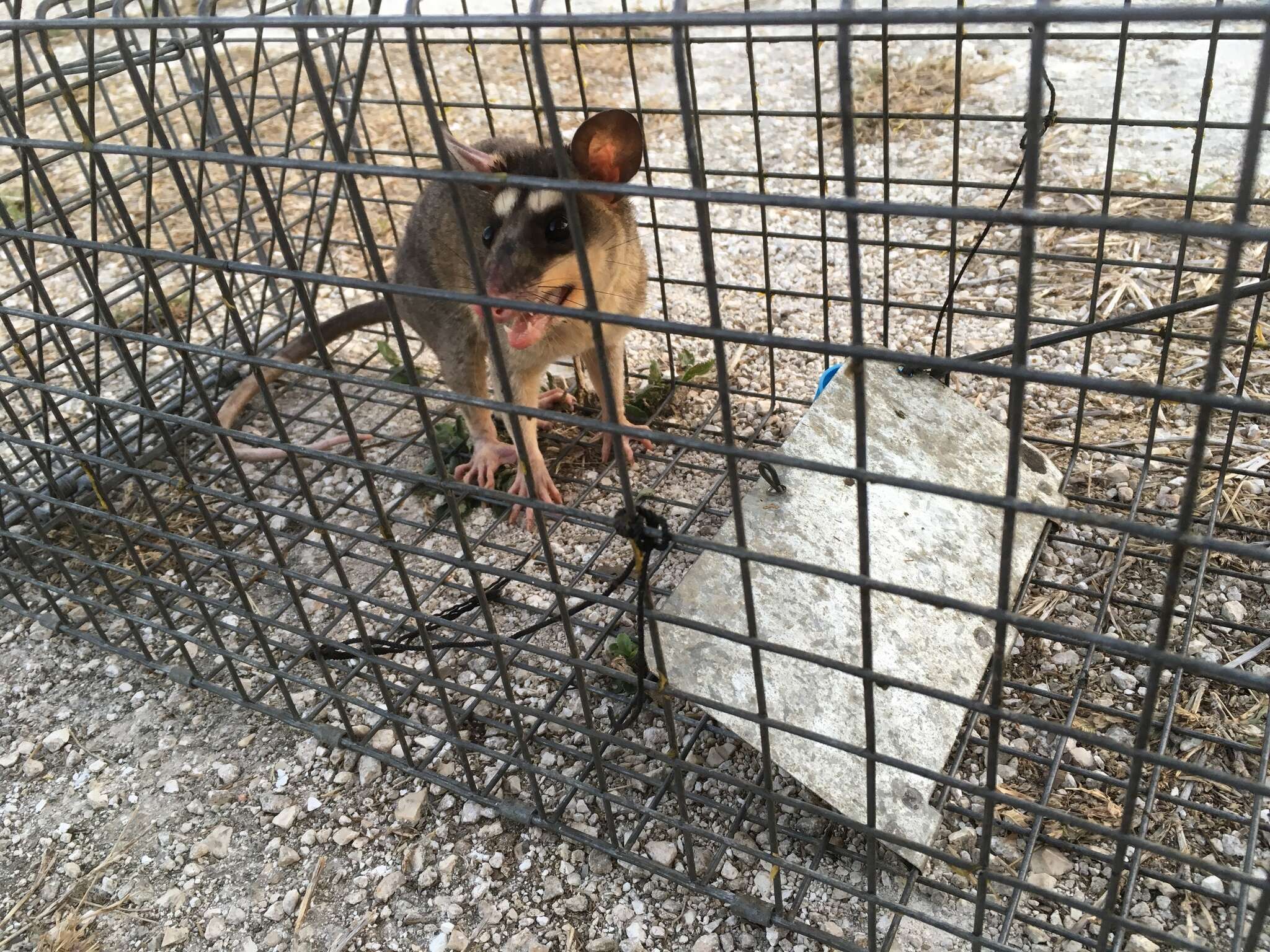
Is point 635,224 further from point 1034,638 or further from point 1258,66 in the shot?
point 1258,66

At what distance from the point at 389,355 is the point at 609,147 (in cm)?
200

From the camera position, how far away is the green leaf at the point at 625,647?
251 centimetres

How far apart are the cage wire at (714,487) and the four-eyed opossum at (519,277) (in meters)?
0.14

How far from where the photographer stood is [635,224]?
10.1 ft

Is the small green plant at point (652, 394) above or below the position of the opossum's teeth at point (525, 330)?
below

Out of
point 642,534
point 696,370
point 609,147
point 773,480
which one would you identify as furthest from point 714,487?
point 642,534

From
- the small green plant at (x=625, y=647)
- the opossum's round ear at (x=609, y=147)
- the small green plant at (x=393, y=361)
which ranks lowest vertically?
the small green plant at (x=625, y=647)

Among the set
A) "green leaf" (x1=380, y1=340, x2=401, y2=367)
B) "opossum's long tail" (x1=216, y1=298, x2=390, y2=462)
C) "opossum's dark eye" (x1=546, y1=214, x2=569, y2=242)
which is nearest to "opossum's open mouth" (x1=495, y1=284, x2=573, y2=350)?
"opossum's dark eye" (x1=546, y1=214, x2=569, y2=242)

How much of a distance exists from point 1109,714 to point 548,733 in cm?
137

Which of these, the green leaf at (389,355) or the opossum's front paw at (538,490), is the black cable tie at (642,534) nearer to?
the opossum's front paw at (538,490)

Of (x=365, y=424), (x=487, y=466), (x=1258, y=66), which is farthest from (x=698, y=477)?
(x=1258, y=66)

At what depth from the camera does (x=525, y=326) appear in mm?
2621

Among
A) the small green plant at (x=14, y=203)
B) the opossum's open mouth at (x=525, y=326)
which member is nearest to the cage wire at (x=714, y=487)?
the opossum's open mouth at (x=525, y=326)

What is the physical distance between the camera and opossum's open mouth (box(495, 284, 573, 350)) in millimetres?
2553
